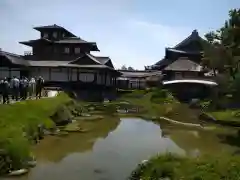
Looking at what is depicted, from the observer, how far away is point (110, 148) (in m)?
21.9

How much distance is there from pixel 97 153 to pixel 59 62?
40.8 m

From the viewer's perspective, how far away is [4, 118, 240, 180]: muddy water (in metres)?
15.9

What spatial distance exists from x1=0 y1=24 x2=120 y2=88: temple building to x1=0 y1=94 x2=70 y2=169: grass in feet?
67.7

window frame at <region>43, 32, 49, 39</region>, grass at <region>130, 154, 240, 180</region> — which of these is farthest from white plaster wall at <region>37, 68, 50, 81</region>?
grass at <region>130, 154, 240, 180</region>

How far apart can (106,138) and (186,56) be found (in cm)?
5303

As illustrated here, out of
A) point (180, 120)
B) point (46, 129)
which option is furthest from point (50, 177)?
point (180, 120)

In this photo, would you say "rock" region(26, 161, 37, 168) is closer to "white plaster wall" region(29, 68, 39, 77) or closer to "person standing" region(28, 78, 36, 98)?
"person standing" region(28, 78, 36, 98)

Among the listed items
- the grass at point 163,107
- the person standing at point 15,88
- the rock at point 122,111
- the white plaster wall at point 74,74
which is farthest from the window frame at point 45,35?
the person standing at point 15,88

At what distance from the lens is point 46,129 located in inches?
993

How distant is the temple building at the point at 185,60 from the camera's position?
209 feet

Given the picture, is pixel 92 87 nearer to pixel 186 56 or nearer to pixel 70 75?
Result: pixel 70 75

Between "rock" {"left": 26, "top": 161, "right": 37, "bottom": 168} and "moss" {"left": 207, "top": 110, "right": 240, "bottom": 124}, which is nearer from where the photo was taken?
"rock" {"left": 26, "top": 161, "right": 37, "bottom": 168}

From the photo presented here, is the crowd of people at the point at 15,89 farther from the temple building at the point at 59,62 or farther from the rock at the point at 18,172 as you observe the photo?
the temple building at the point at 59,62

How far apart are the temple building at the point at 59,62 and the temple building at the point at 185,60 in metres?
11.5
